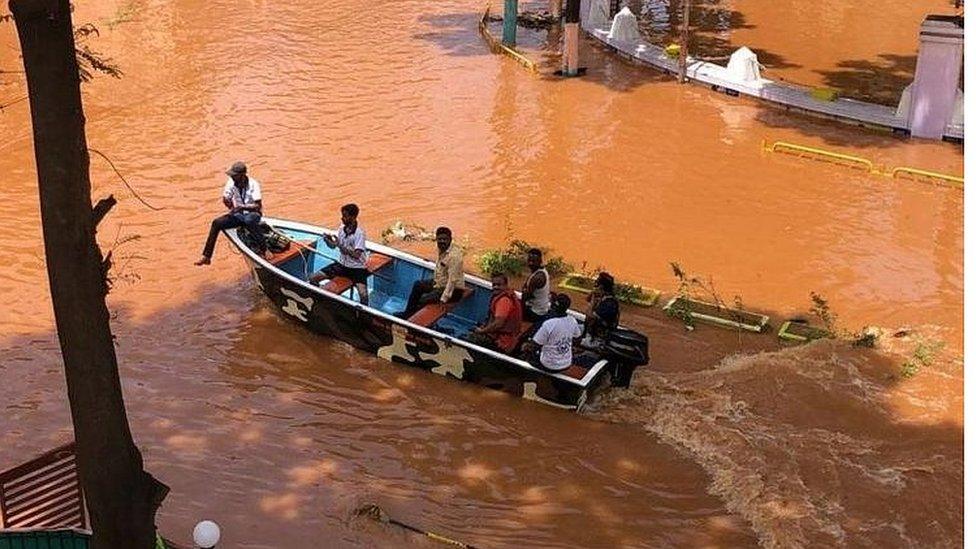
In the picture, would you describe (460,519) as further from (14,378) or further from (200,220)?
(200,220)

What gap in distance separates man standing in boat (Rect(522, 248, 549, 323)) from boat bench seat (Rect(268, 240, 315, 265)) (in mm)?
3120

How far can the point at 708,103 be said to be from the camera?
2039 cm

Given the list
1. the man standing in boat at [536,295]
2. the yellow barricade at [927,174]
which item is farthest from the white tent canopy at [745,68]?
the man standing in boat at [536,295]

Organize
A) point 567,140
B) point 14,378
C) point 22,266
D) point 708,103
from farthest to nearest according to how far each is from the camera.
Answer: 1. point 708,103
2. point 567,140
3. point 22,266
4. point 14,378

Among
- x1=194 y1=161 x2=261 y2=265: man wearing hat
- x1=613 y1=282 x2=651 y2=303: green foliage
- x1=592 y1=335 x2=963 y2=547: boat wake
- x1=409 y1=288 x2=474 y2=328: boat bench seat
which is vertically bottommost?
x1=592 y1=335 x2=963 y2=547: boat wake

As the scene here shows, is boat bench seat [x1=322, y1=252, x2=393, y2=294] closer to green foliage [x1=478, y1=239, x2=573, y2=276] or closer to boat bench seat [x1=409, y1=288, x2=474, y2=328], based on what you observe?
boat bench seat [x1=409, y1=288, x2=474, y2=328]

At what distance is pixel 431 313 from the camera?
36.2 feet

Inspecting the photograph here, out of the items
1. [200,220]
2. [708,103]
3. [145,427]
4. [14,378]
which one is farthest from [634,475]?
[708,103]

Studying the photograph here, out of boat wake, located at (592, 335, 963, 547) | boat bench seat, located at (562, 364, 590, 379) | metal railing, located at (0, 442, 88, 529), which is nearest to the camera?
metal railing, located at (0, 442, 88, 529)

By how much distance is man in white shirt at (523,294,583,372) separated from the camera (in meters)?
9.76

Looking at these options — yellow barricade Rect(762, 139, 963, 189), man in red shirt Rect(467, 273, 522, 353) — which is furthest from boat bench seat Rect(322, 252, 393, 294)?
yellow barricade Rect(762, 139, 963, 189)

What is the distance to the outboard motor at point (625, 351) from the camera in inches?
395

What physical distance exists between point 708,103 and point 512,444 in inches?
489

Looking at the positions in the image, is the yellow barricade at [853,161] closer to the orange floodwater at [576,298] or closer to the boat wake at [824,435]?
the orange floodwater at [576,298]
